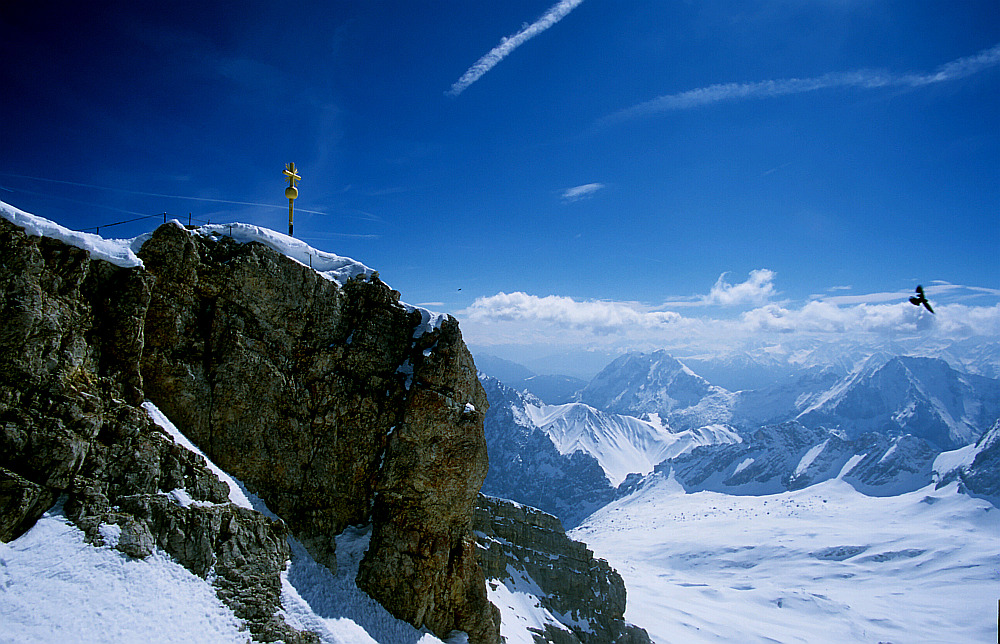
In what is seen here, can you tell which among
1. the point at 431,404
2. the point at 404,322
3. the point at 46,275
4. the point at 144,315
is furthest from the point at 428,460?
the point at 46,275

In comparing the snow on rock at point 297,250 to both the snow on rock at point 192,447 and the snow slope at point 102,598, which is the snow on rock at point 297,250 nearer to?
the snow on rock at point 192,447

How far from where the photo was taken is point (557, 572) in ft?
284

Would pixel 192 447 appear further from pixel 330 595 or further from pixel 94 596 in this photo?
pixel 330 595

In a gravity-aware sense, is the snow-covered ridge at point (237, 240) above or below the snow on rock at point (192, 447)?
above

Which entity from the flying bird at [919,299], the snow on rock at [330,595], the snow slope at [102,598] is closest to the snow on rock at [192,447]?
the snow on rock at [330,595]

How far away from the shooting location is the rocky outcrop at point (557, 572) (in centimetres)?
7812

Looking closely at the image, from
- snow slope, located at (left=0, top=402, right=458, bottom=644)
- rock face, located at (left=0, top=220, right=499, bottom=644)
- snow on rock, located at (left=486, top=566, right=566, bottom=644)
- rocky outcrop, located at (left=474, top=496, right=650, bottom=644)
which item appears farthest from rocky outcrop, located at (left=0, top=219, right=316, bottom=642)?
rocky outcrop, located at (left=474, top=496, right=650, bottom=644)

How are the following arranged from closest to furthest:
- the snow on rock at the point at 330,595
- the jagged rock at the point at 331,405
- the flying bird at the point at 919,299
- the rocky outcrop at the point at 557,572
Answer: the flying bird at the point at 919,299, the snow on rock at the point at 330,595, the jagged rock at the point at 331,405, the rocky outcrop at the point at 557,572

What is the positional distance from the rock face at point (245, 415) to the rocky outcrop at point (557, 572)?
42332mm

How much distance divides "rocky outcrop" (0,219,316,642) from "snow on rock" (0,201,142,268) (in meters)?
0.39

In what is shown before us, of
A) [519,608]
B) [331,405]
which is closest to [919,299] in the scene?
[331,405]

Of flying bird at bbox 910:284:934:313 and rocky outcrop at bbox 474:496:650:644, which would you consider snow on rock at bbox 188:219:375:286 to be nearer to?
flying bird at bbox 910:284:934:313

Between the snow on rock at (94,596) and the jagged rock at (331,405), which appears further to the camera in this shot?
the jagged rock at (331,405)

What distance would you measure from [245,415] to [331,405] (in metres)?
5.30
